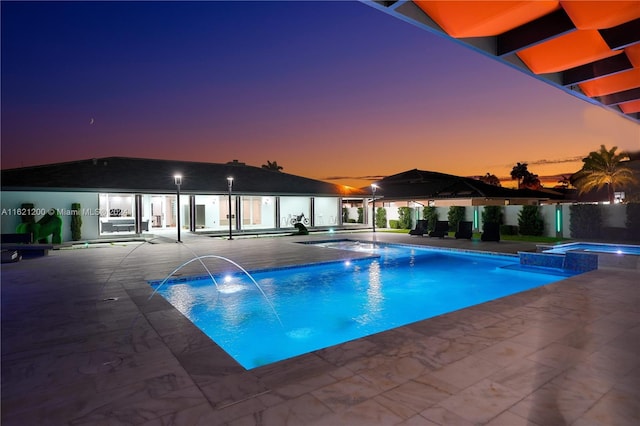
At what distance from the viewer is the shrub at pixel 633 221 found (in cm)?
1669

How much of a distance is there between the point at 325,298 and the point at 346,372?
502 centimetres

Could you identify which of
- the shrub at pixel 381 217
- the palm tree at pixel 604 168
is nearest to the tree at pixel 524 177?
the palm tree at pixel 604 168

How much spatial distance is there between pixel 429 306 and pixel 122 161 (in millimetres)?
22310

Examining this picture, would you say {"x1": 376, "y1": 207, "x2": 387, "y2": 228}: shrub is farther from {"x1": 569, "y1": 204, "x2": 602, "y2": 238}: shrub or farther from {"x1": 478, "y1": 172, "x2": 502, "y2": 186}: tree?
{"x1": 478, "y1": 172, "x2": 502, "y2": 186}: tree

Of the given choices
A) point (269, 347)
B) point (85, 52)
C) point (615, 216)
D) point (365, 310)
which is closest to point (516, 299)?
point (365, 310)

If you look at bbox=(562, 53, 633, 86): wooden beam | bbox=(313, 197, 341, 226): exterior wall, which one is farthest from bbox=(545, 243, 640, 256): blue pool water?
bbox=(313, 197, 341, 226): exterior wall

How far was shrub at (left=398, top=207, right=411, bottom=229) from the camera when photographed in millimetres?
26125

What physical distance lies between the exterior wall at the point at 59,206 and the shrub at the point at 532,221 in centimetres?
2297

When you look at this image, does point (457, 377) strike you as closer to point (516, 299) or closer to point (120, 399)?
point (120, 399)

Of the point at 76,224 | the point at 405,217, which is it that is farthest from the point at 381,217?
the point at 76,224

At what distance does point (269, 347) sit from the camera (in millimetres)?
5938

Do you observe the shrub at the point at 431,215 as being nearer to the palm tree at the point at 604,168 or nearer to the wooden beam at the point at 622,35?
the palm tree at the point at 604,168

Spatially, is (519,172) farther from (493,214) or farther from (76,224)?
(76,224)

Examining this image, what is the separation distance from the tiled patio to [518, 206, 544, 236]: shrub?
14.5 meters
